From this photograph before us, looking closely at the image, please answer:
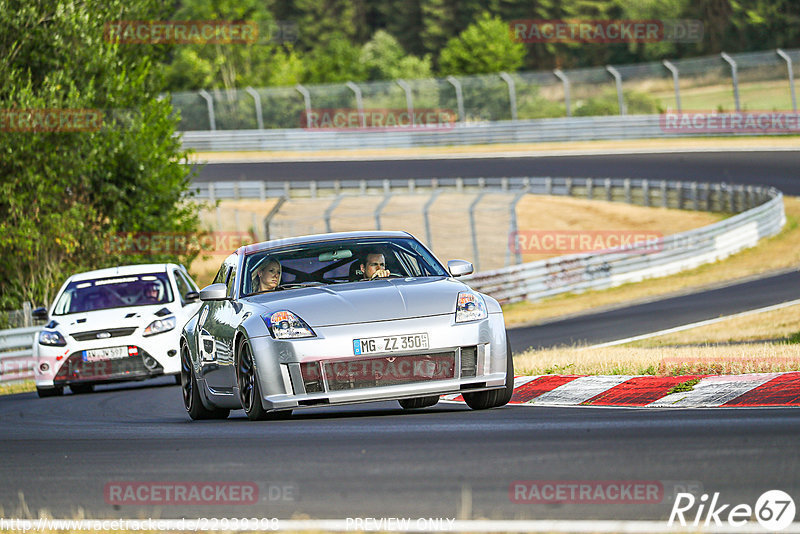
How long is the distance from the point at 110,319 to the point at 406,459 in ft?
32.1

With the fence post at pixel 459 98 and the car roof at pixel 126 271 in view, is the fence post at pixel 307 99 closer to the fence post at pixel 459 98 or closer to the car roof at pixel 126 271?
the fence post at pixel 459 98

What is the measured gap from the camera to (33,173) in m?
24.8

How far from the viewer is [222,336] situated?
9633 mm

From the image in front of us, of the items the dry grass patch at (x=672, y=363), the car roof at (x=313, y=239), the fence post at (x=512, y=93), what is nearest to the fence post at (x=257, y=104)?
the fence post at (x=512, y=93)

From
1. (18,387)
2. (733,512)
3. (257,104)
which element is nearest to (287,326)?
(733,512)

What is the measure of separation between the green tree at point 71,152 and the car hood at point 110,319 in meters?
9.30

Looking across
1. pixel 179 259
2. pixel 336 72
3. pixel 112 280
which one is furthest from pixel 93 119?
pixel 336 72

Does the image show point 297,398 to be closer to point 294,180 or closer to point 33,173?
point 33,173

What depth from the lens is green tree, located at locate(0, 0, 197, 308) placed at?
81.0 ft

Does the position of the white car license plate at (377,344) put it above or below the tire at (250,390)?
above

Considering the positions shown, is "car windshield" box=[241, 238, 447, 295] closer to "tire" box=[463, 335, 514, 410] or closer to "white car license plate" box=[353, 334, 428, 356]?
"tire" box=[463, 335, 514, 410]
